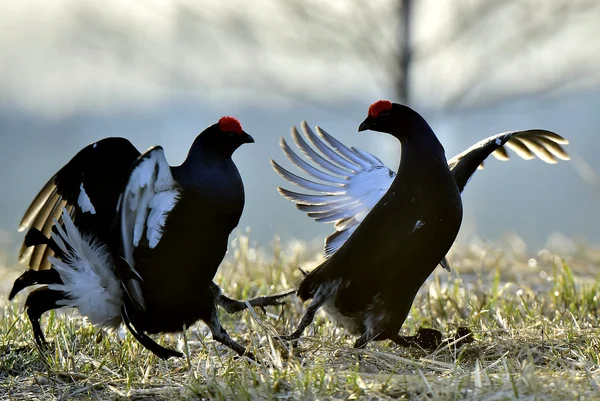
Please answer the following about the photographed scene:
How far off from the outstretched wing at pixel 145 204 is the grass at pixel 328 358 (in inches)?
16.2

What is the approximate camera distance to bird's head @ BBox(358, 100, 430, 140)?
3123 millimetres

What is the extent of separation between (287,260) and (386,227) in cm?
226

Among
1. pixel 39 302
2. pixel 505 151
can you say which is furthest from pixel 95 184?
pixel 505 151

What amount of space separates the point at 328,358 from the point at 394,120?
103 centimetres

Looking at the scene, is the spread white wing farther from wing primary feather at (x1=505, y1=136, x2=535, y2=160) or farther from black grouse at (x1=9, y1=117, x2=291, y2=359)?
black grouse at (x1=9, y1=117, x2=291, y2=359)

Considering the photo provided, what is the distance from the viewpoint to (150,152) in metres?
2.59

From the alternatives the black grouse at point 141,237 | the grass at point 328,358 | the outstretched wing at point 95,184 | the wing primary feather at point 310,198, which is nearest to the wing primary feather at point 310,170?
the wing primary feather at point 310,198

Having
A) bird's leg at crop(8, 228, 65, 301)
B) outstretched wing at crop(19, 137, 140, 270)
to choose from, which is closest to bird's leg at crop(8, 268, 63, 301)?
bird's leg at crop(8, 228, 65, 301)

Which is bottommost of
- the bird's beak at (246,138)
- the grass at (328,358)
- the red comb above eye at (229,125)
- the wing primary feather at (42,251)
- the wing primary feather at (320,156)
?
the grass at (328,358)

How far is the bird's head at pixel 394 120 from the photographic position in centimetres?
312

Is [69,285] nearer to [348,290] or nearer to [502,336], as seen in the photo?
[348,290]

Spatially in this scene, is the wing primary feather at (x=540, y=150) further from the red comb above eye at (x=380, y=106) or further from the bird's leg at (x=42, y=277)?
the bird's leg at (x=42, y=277)

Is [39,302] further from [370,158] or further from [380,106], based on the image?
[370,158]

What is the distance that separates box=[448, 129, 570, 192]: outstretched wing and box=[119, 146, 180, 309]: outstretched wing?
143cm
